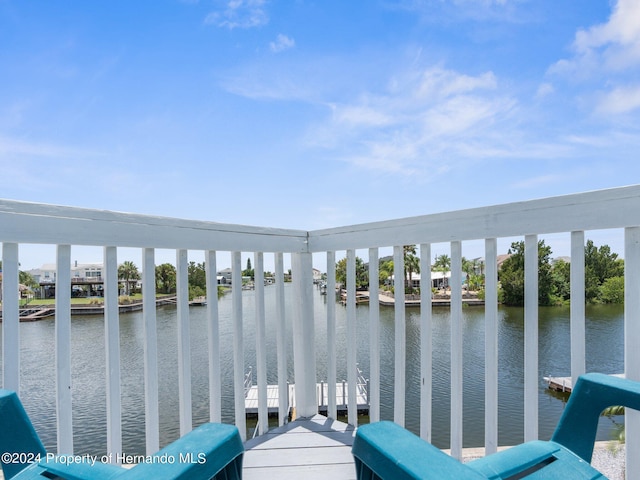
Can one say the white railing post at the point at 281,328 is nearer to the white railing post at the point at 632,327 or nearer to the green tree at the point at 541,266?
the green tree at the point at 541,266

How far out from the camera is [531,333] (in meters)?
1.28

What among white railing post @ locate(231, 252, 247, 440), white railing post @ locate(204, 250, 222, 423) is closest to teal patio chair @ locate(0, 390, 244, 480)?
white railing post @ locate(204, 250, 222, 423)

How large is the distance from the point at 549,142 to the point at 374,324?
332 inches

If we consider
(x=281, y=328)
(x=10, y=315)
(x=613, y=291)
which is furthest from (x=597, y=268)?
(x=10, y=315)

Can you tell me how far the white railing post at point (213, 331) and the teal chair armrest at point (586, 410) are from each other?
1.17 m

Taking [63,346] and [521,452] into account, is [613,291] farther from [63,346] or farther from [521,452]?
[63,346]

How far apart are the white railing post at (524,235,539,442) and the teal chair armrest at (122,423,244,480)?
1.09 m

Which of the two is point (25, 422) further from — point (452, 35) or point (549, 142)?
point (549, 142)

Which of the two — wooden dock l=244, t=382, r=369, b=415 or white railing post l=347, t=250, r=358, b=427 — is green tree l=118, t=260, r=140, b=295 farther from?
wooden dock l=244, t=382, r=369, b=415

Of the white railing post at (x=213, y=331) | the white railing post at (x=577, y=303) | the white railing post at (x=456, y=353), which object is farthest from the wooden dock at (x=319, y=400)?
the white railing post at (x=577, y=303)

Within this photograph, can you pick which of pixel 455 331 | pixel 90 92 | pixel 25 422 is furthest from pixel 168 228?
pixel 90 92

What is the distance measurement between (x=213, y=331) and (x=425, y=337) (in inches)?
34.6

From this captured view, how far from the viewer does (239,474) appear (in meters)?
0.61

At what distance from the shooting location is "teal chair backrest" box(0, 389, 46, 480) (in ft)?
2.48
